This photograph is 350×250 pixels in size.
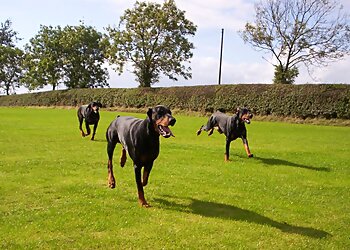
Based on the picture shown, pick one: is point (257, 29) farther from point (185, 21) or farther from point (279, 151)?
point (279, 151)

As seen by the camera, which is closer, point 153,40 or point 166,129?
point 166,129

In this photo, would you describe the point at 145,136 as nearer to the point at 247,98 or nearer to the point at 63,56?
the point at 247,98

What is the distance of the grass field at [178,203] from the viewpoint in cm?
482

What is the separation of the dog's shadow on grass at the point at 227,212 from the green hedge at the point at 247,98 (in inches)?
985

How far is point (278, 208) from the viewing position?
20.8ft

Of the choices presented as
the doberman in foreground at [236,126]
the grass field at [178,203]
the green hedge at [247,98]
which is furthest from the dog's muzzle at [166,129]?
the green hedge at [247,98]

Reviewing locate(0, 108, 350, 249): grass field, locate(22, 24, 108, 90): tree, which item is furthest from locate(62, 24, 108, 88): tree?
locate(0, 108, 350, 249): grass field

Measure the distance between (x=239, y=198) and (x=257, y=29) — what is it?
128ft

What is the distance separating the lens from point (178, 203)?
6457 mm

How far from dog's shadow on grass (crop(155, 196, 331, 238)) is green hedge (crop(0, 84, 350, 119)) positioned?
25.0 meters

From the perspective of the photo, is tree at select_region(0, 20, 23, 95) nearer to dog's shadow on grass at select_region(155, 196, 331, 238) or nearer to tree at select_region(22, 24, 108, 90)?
tree at select_region(22, 24, 108, 90)

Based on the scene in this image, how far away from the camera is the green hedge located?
29344 mm

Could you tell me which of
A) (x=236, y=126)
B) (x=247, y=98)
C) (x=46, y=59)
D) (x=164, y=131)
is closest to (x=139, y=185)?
(x=164, y=131)

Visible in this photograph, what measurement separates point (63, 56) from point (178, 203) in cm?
5991
